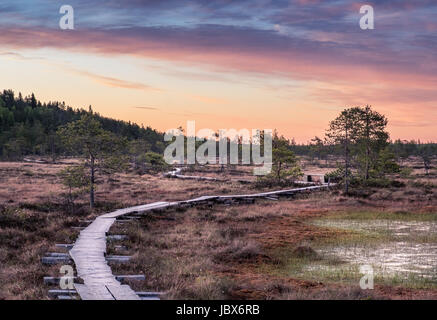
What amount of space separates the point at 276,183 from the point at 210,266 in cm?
3560

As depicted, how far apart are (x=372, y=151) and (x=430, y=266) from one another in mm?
34827

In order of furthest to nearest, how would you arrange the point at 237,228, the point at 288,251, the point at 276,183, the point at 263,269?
the point at 276,183
the point at 237,228
the point at 288,251
the point at 263,269

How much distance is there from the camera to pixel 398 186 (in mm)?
47250

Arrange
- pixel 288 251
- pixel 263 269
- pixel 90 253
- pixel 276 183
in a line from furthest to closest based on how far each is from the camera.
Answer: pixel 276 183 → pixel 288 251 → pixel 263 269 → pixel 90 253

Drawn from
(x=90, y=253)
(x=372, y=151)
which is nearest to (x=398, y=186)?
(x=372, y=151)

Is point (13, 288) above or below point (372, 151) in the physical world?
below

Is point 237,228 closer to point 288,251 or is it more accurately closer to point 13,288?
point 288,251

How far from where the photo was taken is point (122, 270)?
13.0 metres
